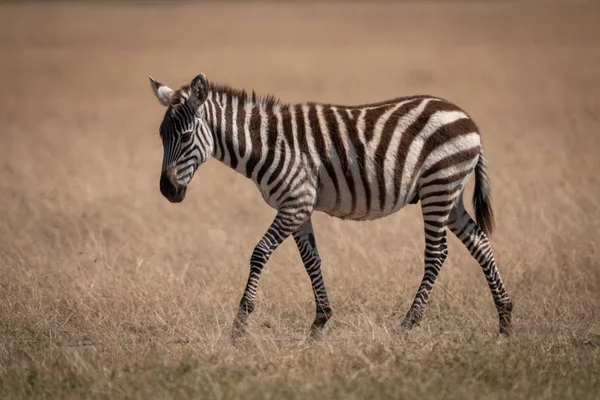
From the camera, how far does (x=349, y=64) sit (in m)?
32.3

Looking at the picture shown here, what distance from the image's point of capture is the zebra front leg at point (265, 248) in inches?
332

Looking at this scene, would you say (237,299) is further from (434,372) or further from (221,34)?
(221,34)

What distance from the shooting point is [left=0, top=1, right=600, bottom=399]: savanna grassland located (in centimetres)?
708

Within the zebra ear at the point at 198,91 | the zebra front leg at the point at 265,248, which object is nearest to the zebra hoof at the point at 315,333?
the zebra front leg at the point at 265,248

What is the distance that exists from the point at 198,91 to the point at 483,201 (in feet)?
9.89

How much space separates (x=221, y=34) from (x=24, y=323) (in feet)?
111

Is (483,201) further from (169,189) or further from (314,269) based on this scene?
(169,189)

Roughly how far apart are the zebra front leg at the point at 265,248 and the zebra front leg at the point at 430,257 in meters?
1.26

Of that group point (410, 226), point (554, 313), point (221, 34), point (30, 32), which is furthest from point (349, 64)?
point (554, 313)

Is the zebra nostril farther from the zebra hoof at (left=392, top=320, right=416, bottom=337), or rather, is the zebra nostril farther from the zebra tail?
the zebra tail

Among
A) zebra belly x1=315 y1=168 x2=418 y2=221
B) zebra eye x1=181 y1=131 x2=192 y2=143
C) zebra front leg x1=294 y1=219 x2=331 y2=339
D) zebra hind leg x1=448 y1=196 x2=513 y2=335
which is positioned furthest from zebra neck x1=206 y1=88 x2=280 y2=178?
zebra hind leg x1=448 y1=196 x2=513 y2=335

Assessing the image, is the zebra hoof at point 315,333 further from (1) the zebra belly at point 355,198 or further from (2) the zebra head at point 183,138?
(2) the zebra head at point 183,138

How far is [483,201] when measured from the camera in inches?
368

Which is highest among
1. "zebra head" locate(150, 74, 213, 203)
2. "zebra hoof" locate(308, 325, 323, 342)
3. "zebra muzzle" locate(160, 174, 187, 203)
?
"zebra head" locate(150, 74, 213, 203)
